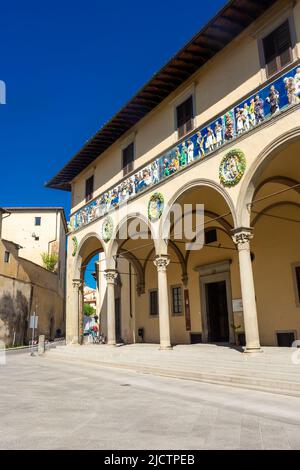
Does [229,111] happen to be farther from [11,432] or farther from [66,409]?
[11,432]

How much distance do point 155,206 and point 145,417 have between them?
9597mm

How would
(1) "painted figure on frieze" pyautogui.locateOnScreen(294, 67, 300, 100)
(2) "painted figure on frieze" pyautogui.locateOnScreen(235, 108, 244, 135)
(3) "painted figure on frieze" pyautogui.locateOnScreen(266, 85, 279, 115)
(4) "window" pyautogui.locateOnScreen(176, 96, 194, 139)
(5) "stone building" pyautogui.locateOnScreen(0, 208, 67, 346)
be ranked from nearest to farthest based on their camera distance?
(1) "painted figure on frieze" pyautogui.locateOnScreen(294, 67, 300, 100) → (3) "painted figure on frieze" pyautogui.locateOnScreen(266, 85, 279, 115) → (2) "painted figure on frieze" pyautogui.locateOnScreen(235, 108, 244, 135) → (4) "window" pyautogui.locateOnScreen(176, 96, 194, 139) → (5) "stone building" pyautogui.locateOnScreen(0, 208, 67, 346)

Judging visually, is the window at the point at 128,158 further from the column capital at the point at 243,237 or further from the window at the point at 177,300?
the column capital at the point at 243,237

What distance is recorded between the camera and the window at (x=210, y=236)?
54.9 ft

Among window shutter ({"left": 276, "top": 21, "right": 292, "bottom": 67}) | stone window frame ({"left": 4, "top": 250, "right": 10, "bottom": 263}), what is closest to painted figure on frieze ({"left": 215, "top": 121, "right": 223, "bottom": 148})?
window shutter ({"left": 276, "top": 21, "right": 292, "bottom": 67})

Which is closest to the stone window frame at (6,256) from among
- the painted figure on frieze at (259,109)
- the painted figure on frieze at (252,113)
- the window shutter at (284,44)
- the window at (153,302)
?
the window at (153,302)

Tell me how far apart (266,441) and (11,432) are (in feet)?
9.64

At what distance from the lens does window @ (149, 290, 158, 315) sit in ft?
65.7

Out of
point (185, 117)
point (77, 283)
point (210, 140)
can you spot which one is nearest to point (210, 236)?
point (185, 117)

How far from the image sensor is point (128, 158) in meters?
17.1

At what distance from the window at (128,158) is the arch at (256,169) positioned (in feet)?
23.2

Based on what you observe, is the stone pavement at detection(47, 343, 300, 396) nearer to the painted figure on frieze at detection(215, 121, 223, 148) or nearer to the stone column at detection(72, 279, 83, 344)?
Result: the stone column at detection(72, 279, 83, 344)

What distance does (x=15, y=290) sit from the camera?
96.4ft

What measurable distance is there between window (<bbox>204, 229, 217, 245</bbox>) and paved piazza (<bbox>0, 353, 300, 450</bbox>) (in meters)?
8.54
